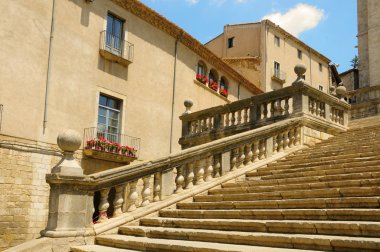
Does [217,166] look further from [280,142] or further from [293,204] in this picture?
[293,204]

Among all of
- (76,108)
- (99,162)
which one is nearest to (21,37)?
(76,108)

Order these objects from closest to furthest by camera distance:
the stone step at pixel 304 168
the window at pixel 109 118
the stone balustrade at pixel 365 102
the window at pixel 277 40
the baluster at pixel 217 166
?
the stone step at pixel 304 168 < the baluster at pixel 217 166 < the stone balustrade at pixel 365 102 < the window at pixel 109 118 < the window at pixel 277 40

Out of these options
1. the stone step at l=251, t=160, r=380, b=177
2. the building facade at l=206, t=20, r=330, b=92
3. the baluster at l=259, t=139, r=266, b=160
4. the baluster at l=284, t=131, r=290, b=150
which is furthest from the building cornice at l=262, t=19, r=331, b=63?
the stone step at l=251, t=160, r=380, b=177

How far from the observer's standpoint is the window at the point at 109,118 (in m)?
18.2

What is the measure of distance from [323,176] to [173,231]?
2520 mm

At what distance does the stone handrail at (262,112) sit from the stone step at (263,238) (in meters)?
5.38

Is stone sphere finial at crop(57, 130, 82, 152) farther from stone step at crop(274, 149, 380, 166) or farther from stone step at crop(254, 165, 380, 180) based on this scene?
stone step at crop(274, 149, 380, 166)

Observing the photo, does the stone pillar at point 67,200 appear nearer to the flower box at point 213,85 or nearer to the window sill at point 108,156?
the window sill at point 108,156

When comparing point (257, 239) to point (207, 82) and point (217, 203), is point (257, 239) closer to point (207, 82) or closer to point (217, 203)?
point (217, 203)

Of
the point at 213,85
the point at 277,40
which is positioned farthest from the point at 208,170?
the point at 277,40

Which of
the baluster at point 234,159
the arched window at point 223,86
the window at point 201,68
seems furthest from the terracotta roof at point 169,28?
the baluster at point 234,159

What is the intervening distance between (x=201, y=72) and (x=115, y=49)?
730 centimetres

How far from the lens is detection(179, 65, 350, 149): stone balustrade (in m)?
10.3

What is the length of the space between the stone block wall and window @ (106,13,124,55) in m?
5.59
